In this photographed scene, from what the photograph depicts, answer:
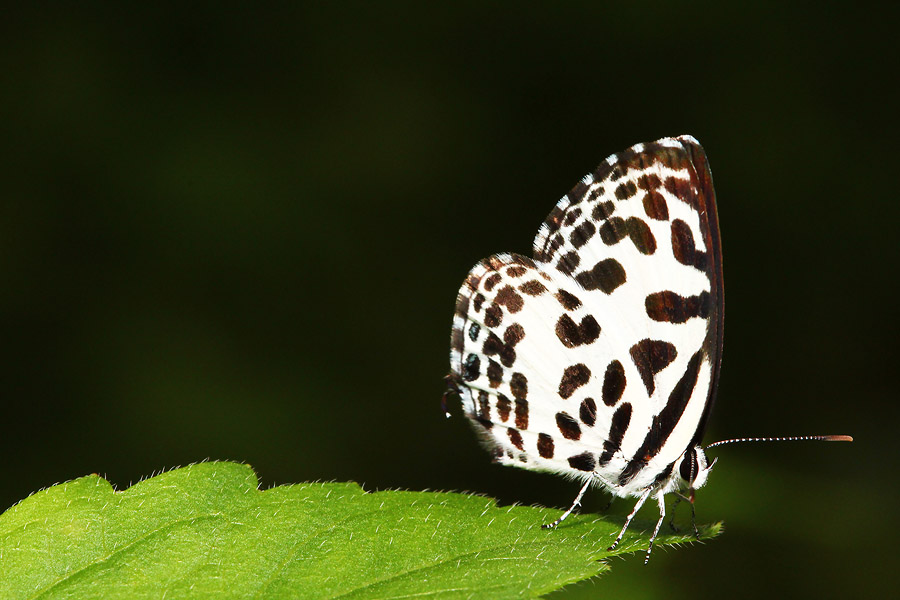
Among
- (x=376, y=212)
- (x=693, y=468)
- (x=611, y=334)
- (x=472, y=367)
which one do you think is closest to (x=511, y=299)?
(x=472, y=367)

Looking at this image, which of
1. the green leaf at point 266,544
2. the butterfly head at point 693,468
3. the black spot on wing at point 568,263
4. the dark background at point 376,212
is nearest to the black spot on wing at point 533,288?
the black spot on wing at point 568,263

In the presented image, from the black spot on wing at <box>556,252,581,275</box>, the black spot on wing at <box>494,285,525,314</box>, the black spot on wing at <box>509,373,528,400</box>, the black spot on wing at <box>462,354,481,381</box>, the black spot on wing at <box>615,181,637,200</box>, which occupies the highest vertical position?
the black spot on wing at <box>615,181,637,200</box>

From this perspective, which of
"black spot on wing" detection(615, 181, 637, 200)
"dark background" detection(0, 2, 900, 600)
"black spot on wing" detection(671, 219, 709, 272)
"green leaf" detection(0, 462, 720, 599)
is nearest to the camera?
"green leaf" detection(0, 462, 720, 599)

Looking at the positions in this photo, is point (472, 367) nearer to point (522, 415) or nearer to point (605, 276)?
Result: point (522, 415)

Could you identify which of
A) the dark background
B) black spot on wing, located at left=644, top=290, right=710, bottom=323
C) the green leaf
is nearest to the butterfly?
black spot on wing, located at left=644, top=290, right=710, bottom=323

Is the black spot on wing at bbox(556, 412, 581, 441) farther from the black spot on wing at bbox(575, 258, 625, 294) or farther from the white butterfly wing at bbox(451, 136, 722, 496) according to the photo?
the black spot on wing at bbox(575, 258, 625, 294)
